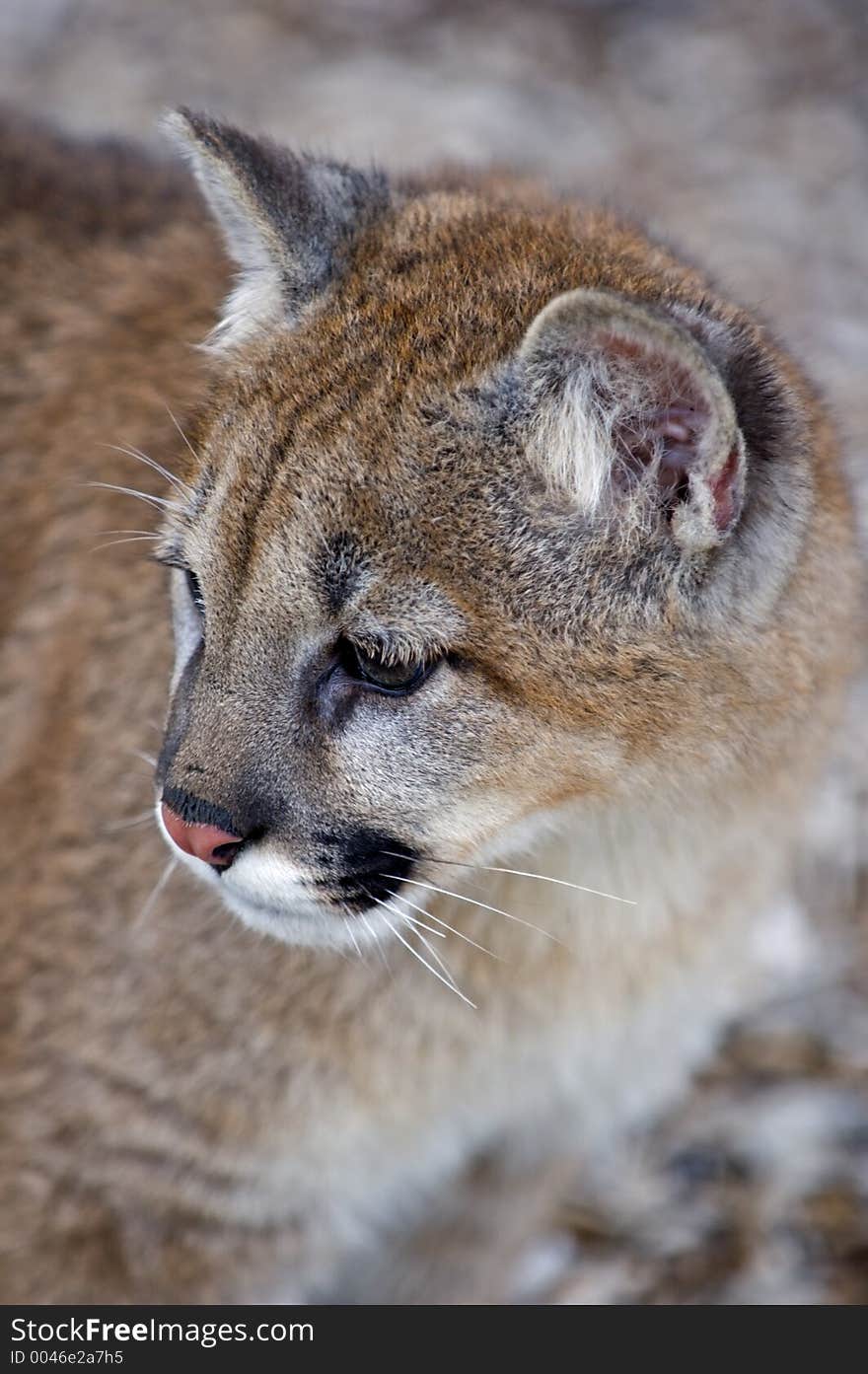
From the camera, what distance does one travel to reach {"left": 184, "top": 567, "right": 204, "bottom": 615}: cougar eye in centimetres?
276

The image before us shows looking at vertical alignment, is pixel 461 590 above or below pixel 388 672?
above

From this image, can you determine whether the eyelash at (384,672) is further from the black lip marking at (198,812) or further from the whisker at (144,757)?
the whisker at (144,757)

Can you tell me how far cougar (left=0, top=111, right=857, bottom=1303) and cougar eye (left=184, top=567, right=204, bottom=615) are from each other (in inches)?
0.5

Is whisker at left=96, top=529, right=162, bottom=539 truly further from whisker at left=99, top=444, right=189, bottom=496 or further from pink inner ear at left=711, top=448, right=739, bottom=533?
pink inner ear at left=711, top=448, right=739, bottom=533

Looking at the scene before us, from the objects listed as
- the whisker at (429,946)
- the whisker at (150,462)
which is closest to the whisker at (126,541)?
the whisker at (150,462)

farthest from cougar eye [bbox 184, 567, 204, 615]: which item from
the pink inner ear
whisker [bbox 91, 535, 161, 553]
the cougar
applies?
the pink inner ear

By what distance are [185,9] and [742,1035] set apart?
254 inches

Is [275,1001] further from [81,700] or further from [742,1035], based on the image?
[742,1035]

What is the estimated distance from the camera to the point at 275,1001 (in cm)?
314

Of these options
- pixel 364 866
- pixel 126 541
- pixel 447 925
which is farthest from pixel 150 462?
pixel 447 925

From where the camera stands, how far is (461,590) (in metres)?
2.51

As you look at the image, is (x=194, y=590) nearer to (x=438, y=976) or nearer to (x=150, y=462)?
(x=150, y=462)

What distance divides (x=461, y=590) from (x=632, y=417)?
377mm
